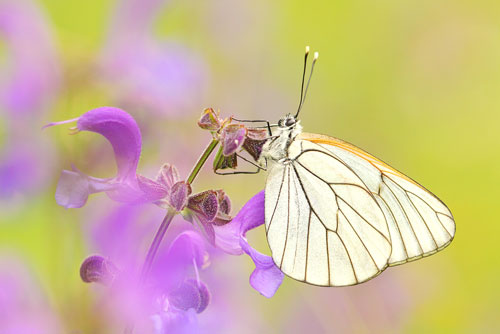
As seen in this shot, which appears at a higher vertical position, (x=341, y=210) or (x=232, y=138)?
(x=232, y=138)

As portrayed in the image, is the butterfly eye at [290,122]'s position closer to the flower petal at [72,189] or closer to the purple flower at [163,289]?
the purple flower at [163,289]

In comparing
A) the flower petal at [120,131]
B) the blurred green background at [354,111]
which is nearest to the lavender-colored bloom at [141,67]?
the blurred green background at [354,111]

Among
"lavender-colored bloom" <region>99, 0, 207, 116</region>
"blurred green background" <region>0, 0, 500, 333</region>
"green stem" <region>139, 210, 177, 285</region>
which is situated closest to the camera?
"green stem" <region>139, 210, 177, 285</region>

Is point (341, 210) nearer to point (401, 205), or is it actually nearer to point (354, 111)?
point (401, 205)

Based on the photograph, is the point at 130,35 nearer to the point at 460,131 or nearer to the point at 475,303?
the point at 475,303

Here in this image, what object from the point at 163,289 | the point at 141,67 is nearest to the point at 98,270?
the point at 163,289

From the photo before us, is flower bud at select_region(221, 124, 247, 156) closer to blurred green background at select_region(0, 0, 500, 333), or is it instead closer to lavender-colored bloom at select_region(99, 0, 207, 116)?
blurred green background at select_region(0, 0, 500, 333)

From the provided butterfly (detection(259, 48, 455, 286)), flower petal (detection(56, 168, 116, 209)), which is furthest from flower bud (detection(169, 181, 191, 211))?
butterfly (detection(259, 48, 455, 286))
